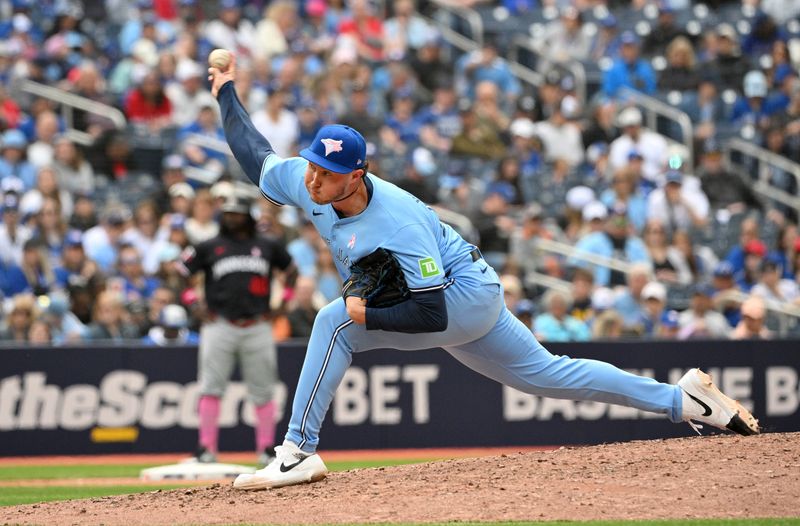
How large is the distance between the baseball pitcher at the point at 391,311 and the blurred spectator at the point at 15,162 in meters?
8.33

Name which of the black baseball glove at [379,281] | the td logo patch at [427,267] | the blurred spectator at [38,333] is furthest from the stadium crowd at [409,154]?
the td logo patch at [427,267]

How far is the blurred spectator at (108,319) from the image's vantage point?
1365 centimetres

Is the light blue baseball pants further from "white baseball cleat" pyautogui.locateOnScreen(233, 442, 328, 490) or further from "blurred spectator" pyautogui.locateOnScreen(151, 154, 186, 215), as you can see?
"blurred spectator" pyautogui.locateOnScreen(151, 154, 186, 215)

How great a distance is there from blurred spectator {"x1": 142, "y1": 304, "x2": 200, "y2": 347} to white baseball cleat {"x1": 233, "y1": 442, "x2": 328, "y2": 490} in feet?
19.1

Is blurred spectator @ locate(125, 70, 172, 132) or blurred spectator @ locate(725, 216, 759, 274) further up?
blurred spectator @ locate(125, 70, 172, 132)

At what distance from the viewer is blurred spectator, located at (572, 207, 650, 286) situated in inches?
620

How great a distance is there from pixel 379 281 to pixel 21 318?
7224 mm

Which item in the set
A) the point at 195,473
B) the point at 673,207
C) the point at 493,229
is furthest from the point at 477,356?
the point at 673,207

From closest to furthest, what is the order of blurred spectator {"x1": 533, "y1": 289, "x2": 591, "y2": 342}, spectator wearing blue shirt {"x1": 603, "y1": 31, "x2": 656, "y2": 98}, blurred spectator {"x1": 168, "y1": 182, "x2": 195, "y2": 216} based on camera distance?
blurred spectator {"x1": 533, "y1": 289, "x2": 591, "y2": 342} < blurred spectator {"x1": 168, "y1": 182, "x2": 195, "y2": 216} < spectator wearing blue shirt {"x1": 603, "y1": 31, "x2": 656, "y2": 98}

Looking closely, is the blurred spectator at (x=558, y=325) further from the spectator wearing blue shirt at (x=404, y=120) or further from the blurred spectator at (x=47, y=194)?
the blurred spectator at (x=47, y=194)

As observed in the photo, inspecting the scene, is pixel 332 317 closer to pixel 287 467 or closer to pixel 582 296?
pixel 287 467

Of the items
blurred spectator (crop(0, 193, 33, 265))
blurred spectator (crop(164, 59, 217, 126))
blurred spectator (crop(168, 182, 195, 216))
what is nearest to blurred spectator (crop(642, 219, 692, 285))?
blurred spectator (crop(168, 182, 195, 216))

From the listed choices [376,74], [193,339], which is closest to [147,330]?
[193,339]

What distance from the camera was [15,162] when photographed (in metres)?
15.5
